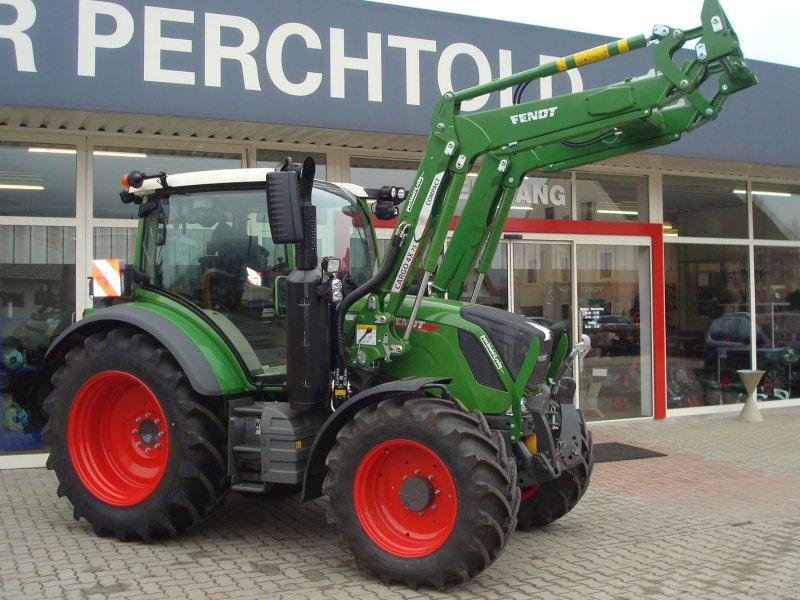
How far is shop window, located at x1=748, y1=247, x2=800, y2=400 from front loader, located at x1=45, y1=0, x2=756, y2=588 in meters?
7.99

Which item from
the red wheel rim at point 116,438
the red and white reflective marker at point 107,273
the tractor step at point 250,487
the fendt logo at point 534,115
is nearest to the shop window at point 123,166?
the red and white reflective marker at point 107,273

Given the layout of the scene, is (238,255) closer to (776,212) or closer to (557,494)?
(557,494)

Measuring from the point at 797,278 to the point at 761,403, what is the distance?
7.34 feet

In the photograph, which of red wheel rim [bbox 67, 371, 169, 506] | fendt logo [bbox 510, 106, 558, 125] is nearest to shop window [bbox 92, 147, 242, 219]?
red wheel rim [bbox 67, 371, 169, 506]

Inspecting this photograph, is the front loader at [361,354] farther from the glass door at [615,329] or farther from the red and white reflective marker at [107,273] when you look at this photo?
the glass door at [615,329]

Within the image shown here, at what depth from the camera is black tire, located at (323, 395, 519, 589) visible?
471 cm

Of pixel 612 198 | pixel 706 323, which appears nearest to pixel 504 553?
pixel 612 198

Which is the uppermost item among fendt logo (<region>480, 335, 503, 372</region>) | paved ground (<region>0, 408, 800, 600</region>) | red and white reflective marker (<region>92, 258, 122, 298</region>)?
red and white reflective marker (<region>92, 258, 122, 298</region>)

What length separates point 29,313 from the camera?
28.3ft

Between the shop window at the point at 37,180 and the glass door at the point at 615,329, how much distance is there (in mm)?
6413

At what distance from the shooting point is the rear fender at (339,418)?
504 cm

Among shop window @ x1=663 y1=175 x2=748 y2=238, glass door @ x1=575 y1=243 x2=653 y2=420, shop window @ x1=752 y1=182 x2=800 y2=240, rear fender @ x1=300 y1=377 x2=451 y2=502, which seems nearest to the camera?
rear fender @ x1=300 y1=377 x2=451 y2=502

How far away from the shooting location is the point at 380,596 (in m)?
4.80

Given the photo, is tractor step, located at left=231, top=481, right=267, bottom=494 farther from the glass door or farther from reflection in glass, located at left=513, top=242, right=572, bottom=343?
the glass door
